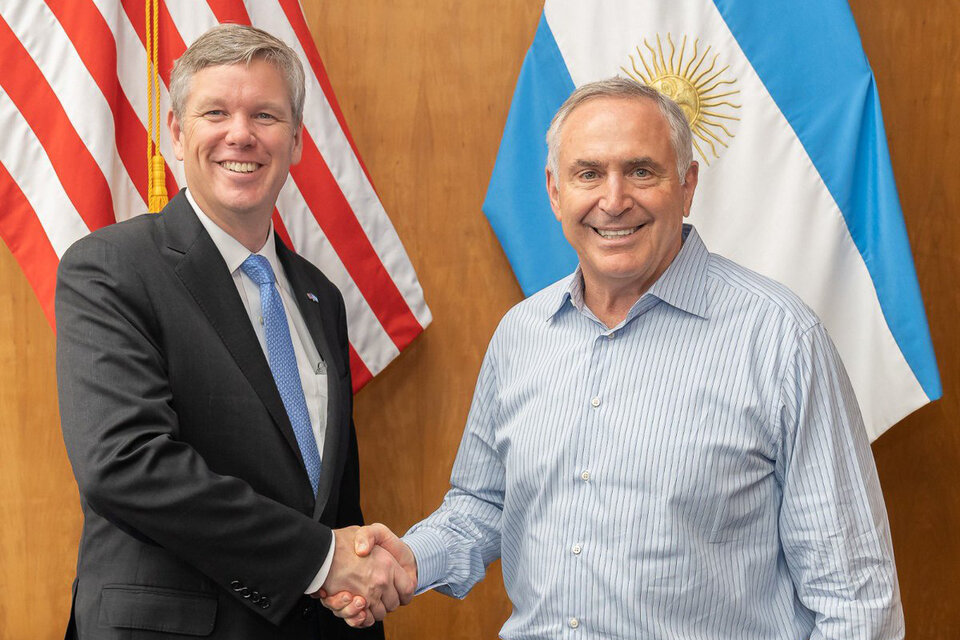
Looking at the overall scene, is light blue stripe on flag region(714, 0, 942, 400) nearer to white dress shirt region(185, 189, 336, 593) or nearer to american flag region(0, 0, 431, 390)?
american flag region(0, 0, 431, 390)

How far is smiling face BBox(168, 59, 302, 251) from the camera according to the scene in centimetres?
201

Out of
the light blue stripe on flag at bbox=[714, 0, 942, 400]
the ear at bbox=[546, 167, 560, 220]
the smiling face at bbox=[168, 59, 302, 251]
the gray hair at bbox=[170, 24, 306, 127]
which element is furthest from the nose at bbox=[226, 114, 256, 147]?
the light blue stripe on flag at bbox=[714, 0, 942, 400]

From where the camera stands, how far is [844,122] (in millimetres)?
2520

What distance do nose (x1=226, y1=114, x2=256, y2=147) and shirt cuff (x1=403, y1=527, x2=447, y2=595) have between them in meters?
0.93

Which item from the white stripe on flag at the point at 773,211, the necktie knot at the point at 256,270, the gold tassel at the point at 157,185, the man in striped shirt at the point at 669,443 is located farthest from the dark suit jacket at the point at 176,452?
the white stripe on flag at the point at 773,211

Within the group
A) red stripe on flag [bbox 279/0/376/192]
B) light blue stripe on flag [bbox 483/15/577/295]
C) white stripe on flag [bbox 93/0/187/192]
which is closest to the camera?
white stripe on flag [bbox 93/0/187/192]

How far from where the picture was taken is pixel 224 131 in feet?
6.66

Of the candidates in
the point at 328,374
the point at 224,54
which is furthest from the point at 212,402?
the point at 224,54

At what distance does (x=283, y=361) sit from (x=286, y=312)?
17 cm

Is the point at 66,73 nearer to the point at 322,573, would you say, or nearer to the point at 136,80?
the point at 136,80

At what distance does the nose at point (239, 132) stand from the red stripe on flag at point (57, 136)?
1.75ft

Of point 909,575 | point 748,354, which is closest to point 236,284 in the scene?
point 748,354

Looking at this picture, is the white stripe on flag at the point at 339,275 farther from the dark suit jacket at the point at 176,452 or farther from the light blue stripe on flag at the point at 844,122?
the light blue stripe on flag at the point at 844,122

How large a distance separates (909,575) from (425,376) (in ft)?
5.12
